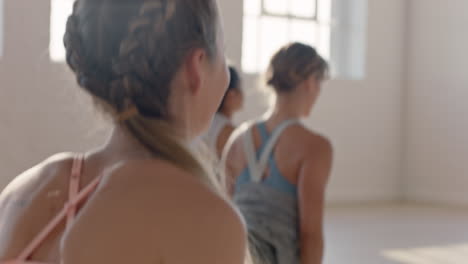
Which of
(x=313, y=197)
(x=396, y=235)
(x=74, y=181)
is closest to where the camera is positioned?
(x=74, y=181)

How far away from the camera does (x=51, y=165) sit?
1.02 meters

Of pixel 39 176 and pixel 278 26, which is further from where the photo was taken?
pixel 278 26

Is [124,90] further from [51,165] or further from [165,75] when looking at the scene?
[51,165]

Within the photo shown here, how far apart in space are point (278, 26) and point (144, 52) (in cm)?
1002

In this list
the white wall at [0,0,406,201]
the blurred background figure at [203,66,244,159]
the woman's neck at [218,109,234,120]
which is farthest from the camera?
the white wall at [0,0,406,201]

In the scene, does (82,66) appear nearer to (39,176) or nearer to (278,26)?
(39,176)

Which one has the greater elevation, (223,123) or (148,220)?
(148,220)

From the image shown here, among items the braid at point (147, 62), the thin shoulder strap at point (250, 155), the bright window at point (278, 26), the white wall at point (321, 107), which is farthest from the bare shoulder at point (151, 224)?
the bright window at point (278, 26)

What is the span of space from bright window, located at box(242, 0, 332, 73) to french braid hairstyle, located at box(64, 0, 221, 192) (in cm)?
920

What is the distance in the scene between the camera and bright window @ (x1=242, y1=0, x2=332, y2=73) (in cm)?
1046

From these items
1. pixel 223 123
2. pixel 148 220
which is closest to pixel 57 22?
pixel 223 123

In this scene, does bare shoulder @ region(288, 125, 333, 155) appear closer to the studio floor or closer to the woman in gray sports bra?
the woman in gray sports bra

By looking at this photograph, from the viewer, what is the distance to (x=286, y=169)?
2.89m

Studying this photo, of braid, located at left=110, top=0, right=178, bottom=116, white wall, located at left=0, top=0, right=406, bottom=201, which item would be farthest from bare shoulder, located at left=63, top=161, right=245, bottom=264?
white wall, located at left=0, top=0, right=406, bottom=201
